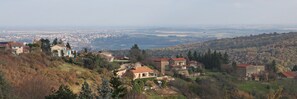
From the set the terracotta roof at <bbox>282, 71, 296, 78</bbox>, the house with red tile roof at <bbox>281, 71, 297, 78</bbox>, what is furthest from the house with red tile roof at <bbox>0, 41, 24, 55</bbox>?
the terracotta roof at <bbox>282, 71, 296, 78</bbox>

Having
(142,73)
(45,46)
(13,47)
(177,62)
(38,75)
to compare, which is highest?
(13,47)

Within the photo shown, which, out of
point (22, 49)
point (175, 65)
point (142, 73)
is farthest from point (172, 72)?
point (22, 49)

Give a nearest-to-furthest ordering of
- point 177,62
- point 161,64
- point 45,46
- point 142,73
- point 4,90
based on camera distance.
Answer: point 4,90 < point 142,73 < point 45,46 < point 161,64 < point 177,62

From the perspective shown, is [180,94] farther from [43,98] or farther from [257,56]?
[257,56]

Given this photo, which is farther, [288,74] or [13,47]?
[288,74]

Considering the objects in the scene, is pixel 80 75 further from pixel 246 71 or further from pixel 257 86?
pixel 246 71

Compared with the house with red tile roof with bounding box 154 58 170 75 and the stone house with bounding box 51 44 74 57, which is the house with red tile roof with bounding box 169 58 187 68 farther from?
the stone house with bounding box 51 44 74 57
